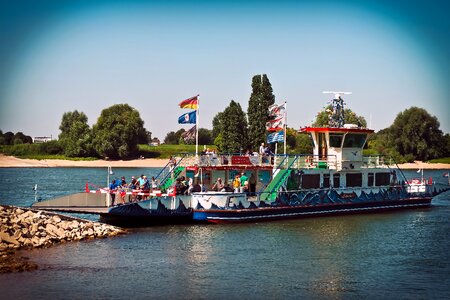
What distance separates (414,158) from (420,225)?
231 feet

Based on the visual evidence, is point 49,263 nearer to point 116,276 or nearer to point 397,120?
point 116,276

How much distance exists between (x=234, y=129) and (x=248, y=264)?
62537 millimetres

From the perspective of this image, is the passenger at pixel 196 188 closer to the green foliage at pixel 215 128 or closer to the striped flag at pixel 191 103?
the striped flag at pixel 191 103

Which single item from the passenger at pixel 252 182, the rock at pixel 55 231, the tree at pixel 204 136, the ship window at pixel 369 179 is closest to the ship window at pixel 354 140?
the ship window at pixel 369 179

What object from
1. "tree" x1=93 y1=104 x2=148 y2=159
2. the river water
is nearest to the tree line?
"tree" x1=93 y1=104 x2=148 y2=159

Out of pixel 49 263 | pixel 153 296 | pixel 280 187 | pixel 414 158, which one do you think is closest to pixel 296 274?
pixel 153 296

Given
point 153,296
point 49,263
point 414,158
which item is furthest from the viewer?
point 414,158

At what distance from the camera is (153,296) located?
63.2 ft

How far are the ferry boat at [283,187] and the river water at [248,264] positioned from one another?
93cm

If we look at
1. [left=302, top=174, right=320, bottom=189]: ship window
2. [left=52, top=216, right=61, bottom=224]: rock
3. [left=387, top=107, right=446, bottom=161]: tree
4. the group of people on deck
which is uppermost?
[left=387, top=107, right=446, bottom=161]: tree

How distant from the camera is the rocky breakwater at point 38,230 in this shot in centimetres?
2562

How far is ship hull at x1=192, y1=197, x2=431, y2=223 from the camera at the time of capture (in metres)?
31.5

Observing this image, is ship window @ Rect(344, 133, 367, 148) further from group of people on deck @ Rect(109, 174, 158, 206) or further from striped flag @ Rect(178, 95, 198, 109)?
group of people on deck @ Rect(109, 174, 158, 206)

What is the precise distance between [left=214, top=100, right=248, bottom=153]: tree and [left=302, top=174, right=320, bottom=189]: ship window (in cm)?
4908
